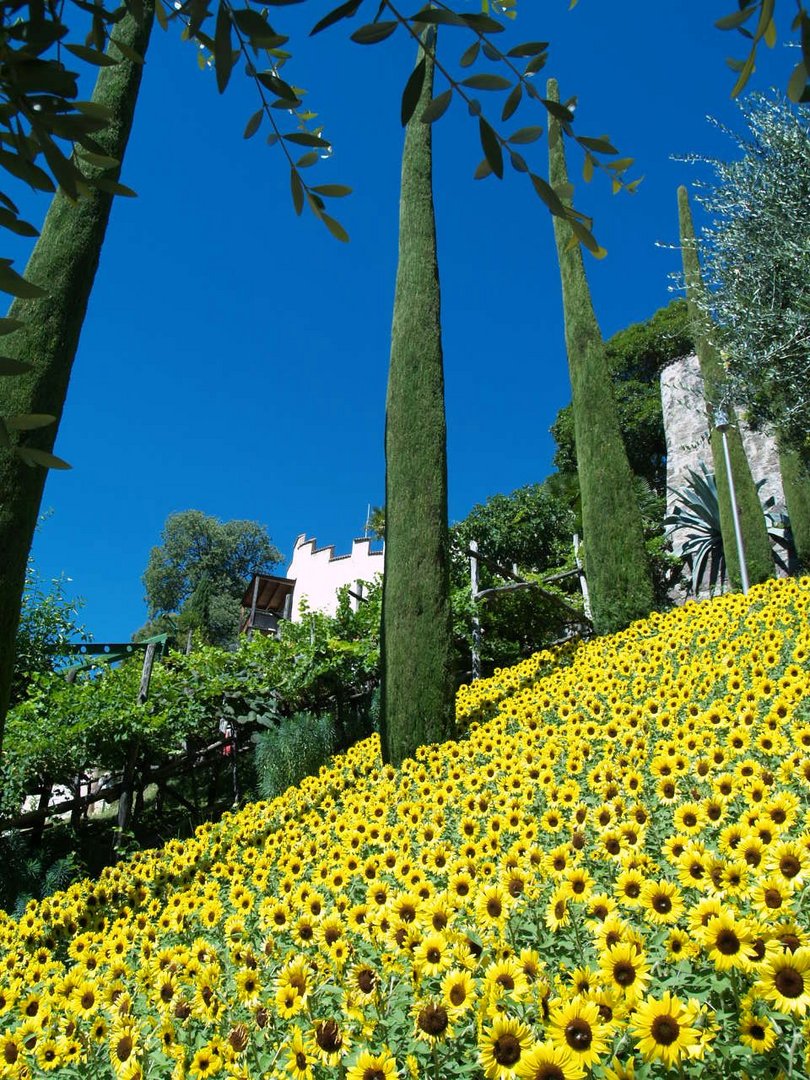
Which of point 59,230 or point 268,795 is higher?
point 59,230

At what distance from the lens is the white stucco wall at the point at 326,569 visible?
1086 inches

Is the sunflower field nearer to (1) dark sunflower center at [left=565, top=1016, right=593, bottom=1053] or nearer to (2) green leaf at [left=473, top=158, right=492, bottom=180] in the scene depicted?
(1) dark sunflower center at [left=565, top=1016, right=593, bottom=1053]

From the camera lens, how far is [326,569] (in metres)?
29.4

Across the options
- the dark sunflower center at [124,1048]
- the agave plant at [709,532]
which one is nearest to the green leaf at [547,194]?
the dark sunflower center at [124,1048]

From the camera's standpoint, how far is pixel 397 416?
31.6ft

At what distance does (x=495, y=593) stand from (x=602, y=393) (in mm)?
4170

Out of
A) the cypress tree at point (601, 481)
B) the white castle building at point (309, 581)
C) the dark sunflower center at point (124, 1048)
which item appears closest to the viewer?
the dark sunflower center at point (124, 1048)

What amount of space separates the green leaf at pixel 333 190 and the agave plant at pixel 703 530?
1725cm

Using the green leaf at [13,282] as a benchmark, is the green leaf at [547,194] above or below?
above

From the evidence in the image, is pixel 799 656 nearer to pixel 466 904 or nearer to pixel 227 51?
pixel 466 904

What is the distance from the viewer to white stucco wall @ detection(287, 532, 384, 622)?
27.6m

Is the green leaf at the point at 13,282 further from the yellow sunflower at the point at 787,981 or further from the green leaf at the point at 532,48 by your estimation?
the yellow sunflower at the point at 787,981

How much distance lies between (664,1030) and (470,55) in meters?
1.94

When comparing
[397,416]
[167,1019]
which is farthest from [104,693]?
[167,1019]
